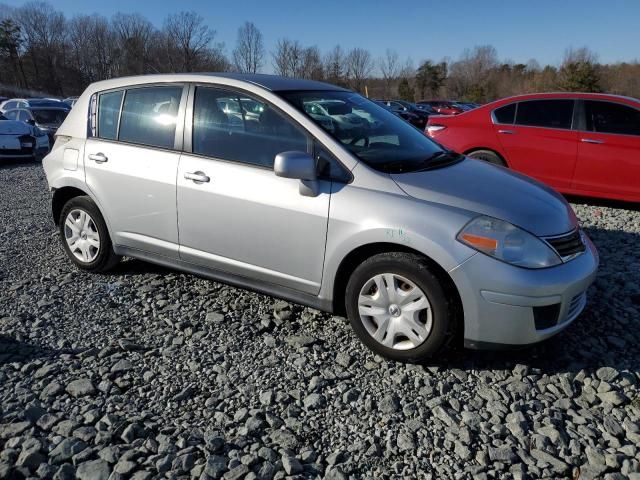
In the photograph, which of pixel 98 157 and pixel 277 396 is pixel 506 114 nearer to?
pixel 98 157

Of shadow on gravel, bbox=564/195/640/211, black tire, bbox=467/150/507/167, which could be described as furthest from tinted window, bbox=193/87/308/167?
shadow on gravel, bbox=564/195/640/211

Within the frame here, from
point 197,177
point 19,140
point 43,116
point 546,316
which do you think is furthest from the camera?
point 43,116

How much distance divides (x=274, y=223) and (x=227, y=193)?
0.43m

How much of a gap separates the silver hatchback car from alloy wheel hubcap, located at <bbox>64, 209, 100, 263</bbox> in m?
0.03

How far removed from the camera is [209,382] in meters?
2.98

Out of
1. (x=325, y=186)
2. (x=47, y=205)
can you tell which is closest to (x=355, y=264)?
(x=325, y=186)

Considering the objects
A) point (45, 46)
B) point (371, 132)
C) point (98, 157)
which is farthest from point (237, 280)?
point (45, 46)

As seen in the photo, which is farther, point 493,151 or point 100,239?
point 493,151

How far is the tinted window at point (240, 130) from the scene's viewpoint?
3443 mm

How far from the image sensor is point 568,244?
10.2ft

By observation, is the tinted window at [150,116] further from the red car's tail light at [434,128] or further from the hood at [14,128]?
the hood at [14,128]

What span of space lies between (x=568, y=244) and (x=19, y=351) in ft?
11.5

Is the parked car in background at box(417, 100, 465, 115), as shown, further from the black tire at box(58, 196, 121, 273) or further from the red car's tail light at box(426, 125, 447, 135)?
the black tire at box(58, 196, 121, 273)

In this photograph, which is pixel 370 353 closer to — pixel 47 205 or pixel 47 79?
pixel 47 205
